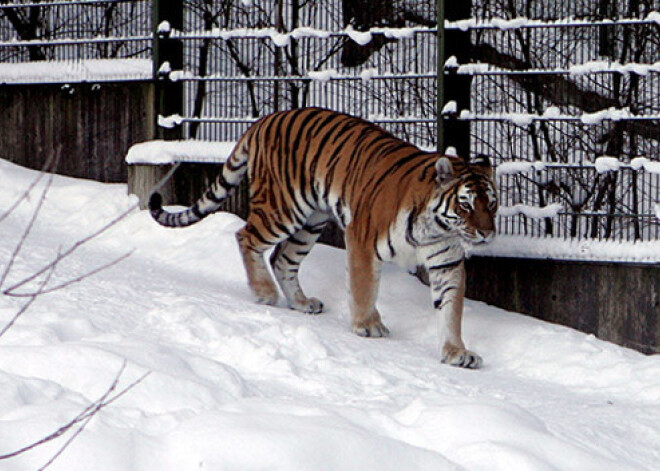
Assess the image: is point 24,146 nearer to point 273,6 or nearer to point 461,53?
point 273,6

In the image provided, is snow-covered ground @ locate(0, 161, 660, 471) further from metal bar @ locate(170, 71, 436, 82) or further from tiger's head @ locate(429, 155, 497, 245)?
metal bar @ locate(170, 71, 436, 82)

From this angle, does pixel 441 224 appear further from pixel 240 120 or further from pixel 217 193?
pixel 240 120

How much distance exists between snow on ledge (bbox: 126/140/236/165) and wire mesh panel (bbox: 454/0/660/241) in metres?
1.52

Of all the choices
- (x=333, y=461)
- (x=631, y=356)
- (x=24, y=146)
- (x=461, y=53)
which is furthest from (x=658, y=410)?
(x=24, y=146)

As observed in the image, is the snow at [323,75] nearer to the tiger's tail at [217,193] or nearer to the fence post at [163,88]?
the tiger's tail at [217,193]

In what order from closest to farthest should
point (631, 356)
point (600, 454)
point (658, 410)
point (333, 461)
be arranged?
point (333, 461)
point (600, 454)
point (658, 410)
point (631, 356)

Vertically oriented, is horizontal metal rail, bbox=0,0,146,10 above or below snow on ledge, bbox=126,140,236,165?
above

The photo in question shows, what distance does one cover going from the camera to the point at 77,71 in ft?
25.6

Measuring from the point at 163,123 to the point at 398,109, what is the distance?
151 cm

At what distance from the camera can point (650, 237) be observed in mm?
6000

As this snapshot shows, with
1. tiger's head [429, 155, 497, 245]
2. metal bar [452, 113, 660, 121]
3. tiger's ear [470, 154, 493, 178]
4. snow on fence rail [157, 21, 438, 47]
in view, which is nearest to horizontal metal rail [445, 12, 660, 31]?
snow on fence rail [157, 21, 438, 47]

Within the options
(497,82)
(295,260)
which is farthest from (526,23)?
(295,260)

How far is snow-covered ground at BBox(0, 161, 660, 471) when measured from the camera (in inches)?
142

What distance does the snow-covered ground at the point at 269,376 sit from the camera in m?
3.60
